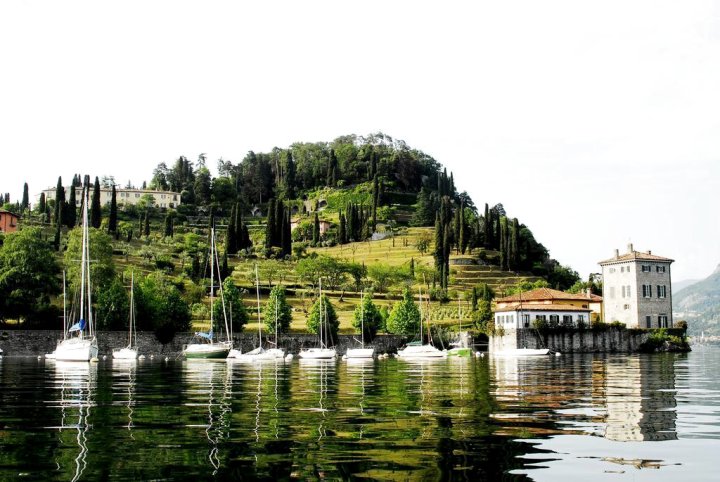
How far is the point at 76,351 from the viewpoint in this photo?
191 ft

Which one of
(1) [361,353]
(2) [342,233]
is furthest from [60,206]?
(1) [361,353]

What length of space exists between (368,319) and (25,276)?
34588 millimetres

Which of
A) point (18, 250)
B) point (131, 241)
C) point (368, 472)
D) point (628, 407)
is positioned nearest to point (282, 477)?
point (368, 472)

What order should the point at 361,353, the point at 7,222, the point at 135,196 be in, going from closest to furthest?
the point at 361,353, the point at 7,222, the point at 135,196

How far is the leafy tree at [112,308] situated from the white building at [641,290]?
5251 cm

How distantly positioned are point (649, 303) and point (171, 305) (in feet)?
167

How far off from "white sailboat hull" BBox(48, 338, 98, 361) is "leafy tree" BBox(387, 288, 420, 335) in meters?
37.4

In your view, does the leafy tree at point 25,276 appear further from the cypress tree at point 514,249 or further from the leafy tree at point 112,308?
the cypress tree at point 514,249

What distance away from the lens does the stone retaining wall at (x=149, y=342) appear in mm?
72875

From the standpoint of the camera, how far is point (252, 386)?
93.1 ft

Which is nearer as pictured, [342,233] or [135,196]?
[342,233]

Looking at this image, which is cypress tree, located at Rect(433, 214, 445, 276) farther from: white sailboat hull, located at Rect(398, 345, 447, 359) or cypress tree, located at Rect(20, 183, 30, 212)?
cypress tree, located at Rect(20, 183, 30, 212)

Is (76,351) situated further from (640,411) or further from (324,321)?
(640,411)

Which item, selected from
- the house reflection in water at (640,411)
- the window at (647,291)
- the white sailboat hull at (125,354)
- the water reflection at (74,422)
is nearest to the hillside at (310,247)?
the white sailboat hull at (125,354)
